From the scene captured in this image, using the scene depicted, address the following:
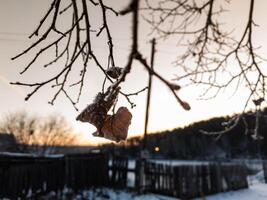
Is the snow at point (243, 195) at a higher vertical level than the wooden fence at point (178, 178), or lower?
lower

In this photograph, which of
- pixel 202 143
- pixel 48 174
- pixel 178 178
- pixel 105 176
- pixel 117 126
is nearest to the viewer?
pixel 117 126

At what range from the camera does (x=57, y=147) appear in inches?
1946

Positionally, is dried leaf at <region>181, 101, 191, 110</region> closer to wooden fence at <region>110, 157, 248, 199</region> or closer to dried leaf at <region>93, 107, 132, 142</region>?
dried leaf at <region>93, 107, 132, 142</region>

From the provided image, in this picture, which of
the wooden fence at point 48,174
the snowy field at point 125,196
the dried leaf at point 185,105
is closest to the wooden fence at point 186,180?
the snowy field at point 125,196

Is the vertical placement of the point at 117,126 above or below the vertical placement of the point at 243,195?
above

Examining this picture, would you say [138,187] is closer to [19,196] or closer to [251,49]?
[19,196]

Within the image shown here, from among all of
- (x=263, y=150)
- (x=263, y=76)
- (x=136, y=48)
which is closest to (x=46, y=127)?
(x=263, y=150)

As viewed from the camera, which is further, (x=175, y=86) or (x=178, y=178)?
(x=178, y=178)

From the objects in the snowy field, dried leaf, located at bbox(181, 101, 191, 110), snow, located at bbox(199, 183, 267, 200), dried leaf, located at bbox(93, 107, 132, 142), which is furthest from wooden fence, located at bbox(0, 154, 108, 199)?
dried leaf, located at bbox(181, 101, 191, 110)

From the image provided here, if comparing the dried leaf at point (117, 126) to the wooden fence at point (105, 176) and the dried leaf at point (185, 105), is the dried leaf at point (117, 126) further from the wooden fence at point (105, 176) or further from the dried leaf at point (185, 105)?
the wooden fence at point (105, 176)

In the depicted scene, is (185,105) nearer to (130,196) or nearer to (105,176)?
(130,196)

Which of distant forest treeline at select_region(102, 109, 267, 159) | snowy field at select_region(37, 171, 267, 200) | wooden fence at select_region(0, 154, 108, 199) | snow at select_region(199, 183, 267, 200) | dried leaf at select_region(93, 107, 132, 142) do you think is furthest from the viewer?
distant forest treeline at select_region(102, 109, 267, 159)

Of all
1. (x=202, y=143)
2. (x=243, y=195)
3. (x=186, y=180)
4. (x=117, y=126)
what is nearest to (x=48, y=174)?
(x=186, y=180)

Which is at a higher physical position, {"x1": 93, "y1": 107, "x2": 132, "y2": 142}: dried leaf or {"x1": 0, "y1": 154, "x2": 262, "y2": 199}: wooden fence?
{"x1": 93, "y1": 107, "x2": 132, "y2": 142}: dried leaf
